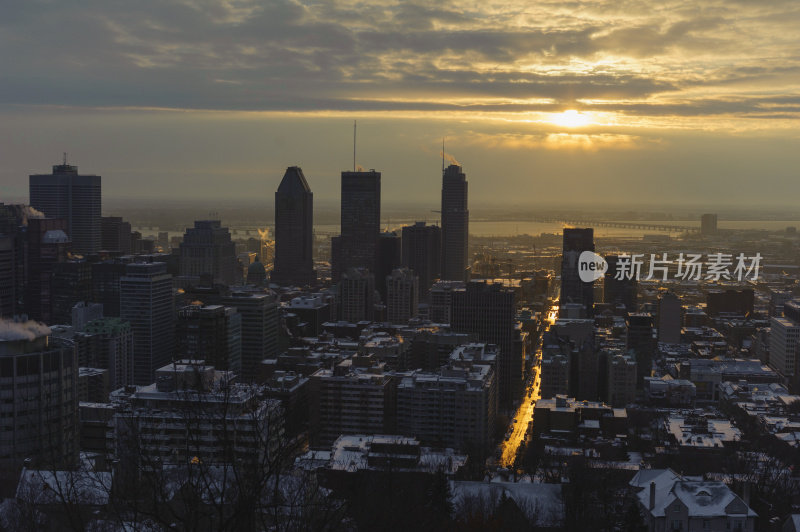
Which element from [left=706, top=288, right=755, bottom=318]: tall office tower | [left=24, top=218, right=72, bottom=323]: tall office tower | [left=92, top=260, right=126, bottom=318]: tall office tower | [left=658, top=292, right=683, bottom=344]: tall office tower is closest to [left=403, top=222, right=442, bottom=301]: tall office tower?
[left=706, top=288, right=755, bottom=318]: tall office tower

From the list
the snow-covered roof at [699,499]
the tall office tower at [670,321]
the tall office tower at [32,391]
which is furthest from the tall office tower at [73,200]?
the snow-covered roof at [699,499]

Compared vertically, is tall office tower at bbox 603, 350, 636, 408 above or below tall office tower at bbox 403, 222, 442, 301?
below

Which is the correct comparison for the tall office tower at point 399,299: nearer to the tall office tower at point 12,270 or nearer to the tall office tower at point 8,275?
the tall office tower at point 12,270

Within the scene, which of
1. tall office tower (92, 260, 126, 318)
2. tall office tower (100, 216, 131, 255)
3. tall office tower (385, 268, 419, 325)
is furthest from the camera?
tall office tower (100, 216, 131, 255)

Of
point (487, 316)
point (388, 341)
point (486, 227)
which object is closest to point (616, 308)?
point (487, 316)

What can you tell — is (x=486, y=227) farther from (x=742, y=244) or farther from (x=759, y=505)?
(x=759, y=505)

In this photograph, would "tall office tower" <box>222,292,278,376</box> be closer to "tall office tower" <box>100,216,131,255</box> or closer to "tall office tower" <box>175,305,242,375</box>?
"tall office tower" <box>175,305,242,375</box>

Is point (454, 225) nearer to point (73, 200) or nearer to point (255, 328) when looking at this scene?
point (73, 200)
